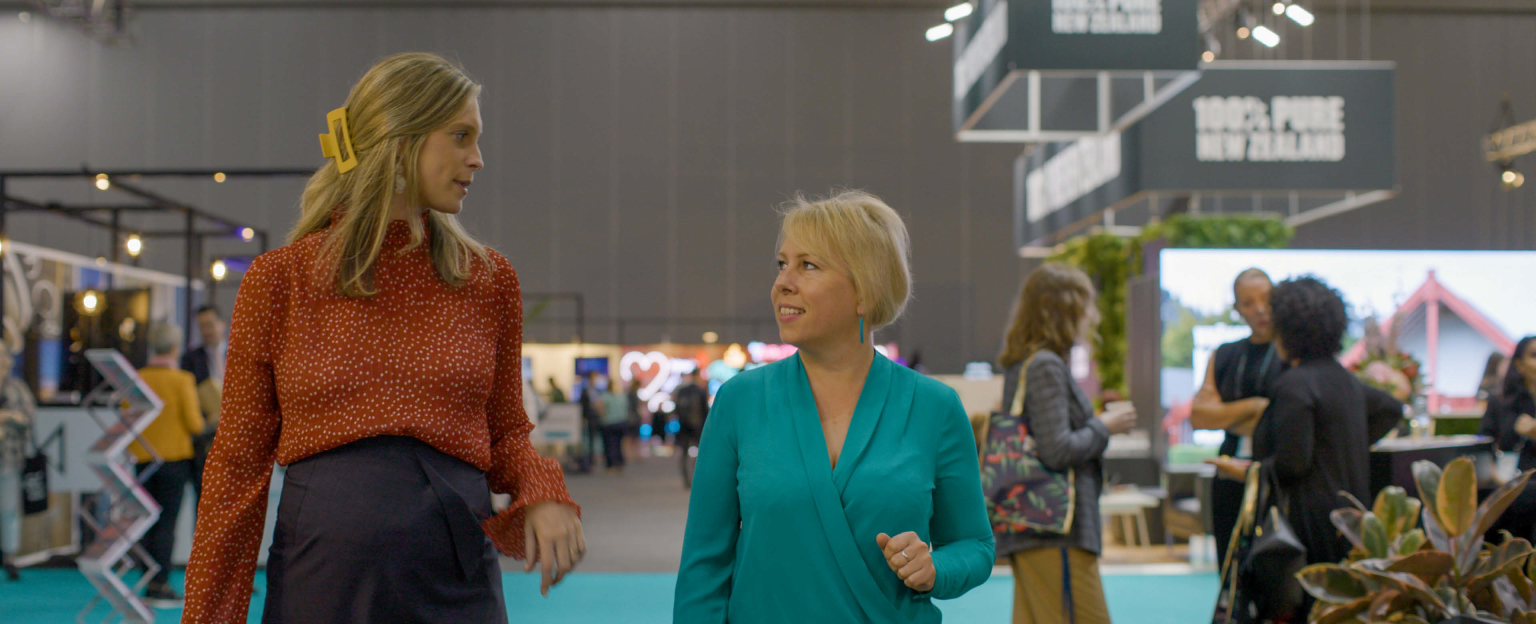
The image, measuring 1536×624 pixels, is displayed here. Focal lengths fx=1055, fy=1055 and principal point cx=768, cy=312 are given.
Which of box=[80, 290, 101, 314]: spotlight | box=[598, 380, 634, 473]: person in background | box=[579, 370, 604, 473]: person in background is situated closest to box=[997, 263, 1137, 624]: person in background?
box=[80, 290, 101, 314]: spotlight

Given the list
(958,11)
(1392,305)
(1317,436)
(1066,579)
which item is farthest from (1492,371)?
(1066,579)

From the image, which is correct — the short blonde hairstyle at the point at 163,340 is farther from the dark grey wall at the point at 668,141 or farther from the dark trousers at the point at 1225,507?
the dark grey wall at the point at 668,141

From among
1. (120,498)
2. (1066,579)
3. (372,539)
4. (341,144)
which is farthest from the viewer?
(120,498)

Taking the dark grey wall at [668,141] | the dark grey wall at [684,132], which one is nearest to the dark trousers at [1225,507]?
the dark grey wall at [684,132]

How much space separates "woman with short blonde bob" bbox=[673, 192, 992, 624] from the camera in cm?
134

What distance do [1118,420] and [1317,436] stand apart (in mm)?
496

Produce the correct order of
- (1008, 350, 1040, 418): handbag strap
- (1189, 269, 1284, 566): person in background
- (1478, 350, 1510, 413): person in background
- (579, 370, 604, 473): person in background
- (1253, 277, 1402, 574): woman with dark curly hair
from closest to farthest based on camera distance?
(1253, 277, 1402, 574): woman with dark curly hair
(1008, 350, 1040, 418): handbag strap
(1189, 269, 1284, 566): person in background
(1478, 350, 1510, 413): person in background
(579, 370, 604, 473): person in background

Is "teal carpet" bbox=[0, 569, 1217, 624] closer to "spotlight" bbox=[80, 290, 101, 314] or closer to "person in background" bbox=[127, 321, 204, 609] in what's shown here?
"person in background" bbox=[127, 321, 204, 609]

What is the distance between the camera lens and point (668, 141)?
58.7 ft

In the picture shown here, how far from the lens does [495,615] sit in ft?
4.45

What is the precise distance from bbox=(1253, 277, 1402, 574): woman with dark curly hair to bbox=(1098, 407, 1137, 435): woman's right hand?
325 mm

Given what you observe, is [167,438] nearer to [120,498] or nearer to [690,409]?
[120,498]

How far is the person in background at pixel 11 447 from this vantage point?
18.9 feet

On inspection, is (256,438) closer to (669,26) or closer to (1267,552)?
(1267,552)
